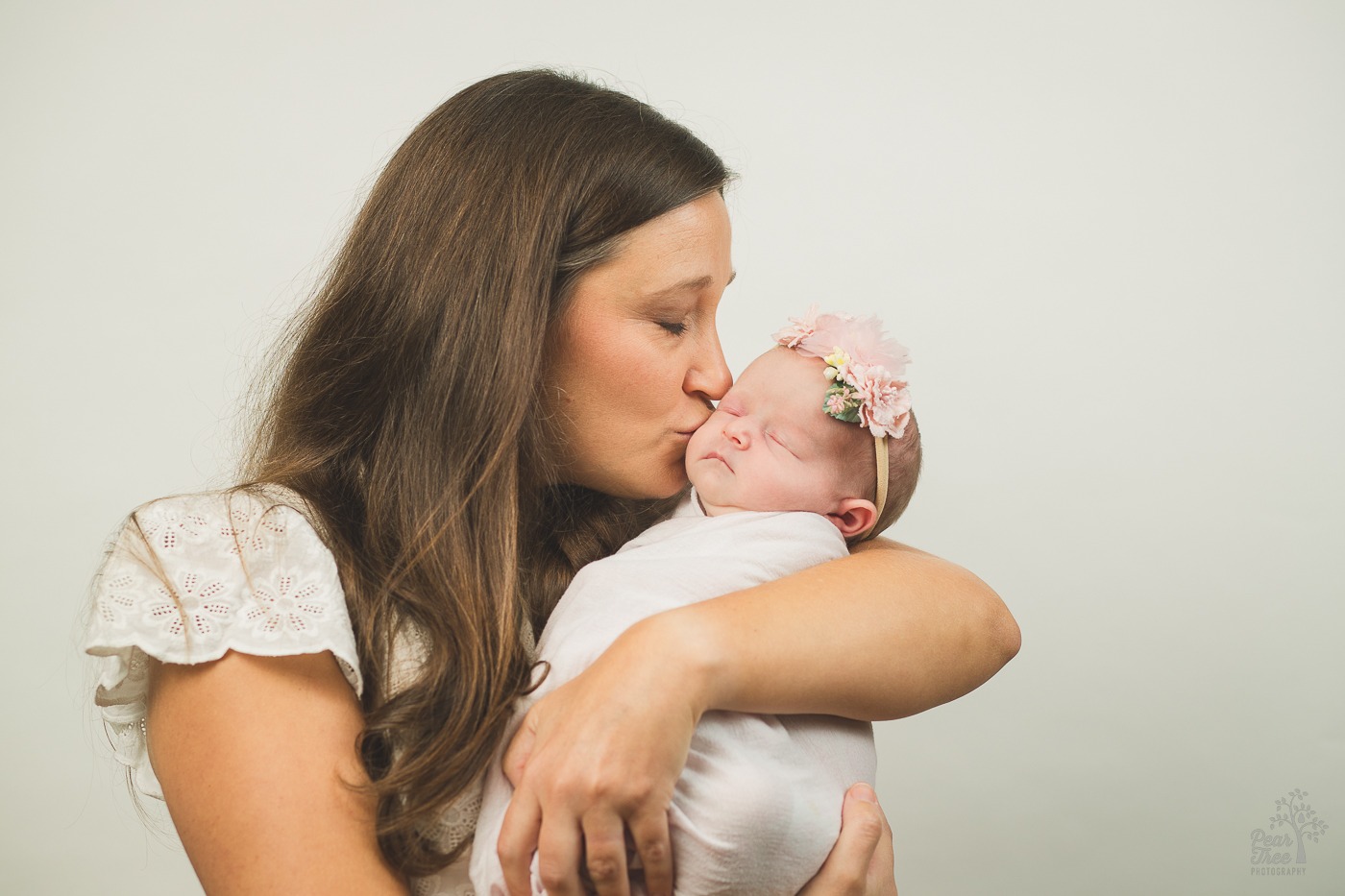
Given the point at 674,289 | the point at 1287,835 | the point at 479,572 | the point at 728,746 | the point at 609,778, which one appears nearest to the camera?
the point at 609,778

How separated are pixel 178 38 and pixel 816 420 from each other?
221cm

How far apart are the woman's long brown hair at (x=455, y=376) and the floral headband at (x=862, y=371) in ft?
1.14

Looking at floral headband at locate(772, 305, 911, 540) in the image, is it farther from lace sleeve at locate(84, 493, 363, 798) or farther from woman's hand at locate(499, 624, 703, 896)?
lace sleeve at locate(84, 493, 363, 798)

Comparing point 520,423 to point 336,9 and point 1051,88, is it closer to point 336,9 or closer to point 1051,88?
point 336,9

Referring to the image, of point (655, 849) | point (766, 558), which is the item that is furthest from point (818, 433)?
point (655, 849)

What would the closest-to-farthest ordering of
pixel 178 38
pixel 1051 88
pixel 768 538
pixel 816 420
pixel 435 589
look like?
pixel 435 589
pixel 768 538
pixel 816 420
pixel 178 38
pixel 1051 88

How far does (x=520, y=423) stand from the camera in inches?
69.9

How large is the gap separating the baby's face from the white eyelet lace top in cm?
63

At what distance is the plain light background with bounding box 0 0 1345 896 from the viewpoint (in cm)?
297

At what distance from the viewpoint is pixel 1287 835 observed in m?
2.99

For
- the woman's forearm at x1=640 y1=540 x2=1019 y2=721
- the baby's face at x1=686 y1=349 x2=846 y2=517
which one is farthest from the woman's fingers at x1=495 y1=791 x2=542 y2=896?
the baby's face at x1=686 y1=349 x2=846 y2=517

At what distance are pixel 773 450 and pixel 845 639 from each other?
51 cm

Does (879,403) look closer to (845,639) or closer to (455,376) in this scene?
(845,639)

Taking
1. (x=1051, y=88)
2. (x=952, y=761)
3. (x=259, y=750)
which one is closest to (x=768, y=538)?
(x=259, y=750)
